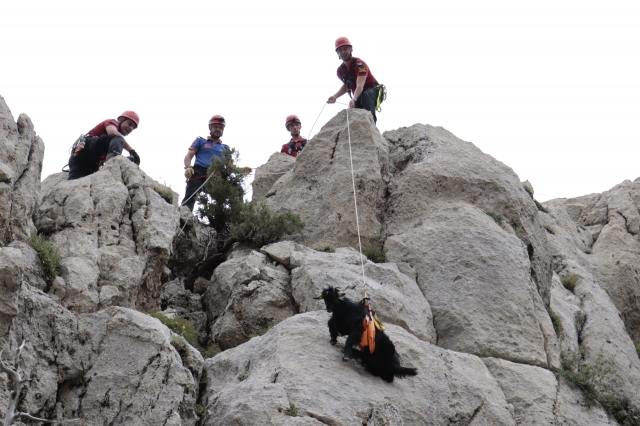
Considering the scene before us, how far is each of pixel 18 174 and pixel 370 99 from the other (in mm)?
8945

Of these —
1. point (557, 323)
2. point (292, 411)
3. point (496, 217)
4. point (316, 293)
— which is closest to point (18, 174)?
point (316, 293)

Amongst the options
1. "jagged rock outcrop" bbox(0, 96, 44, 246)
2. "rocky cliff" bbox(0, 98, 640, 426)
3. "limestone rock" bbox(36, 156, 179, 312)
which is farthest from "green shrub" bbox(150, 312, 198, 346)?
"jagged rock outcrop" bbox(0, 96, 44, 246)

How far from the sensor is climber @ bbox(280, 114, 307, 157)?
20.6 meters

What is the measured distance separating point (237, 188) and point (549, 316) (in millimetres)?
7365

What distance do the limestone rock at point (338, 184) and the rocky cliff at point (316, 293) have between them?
0.04 meters

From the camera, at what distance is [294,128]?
20750 mm

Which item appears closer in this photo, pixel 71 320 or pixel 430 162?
pixel 71 320

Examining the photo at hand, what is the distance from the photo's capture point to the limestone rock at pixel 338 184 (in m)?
16.0

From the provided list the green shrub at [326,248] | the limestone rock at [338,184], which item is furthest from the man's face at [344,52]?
the green shrub at [326,248]

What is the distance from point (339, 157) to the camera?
17.2 meters

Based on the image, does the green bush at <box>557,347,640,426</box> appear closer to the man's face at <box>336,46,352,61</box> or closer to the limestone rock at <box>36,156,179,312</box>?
the limestone rock at <box>36,156,179,312</box>

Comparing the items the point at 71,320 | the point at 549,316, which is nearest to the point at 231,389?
the point at 71,320

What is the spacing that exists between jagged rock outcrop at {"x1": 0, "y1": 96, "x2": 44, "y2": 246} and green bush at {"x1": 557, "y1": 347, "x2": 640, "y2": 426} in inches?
374

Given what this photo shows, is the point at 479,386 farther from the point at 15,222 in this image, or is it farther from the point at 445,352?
the point at 15,222
